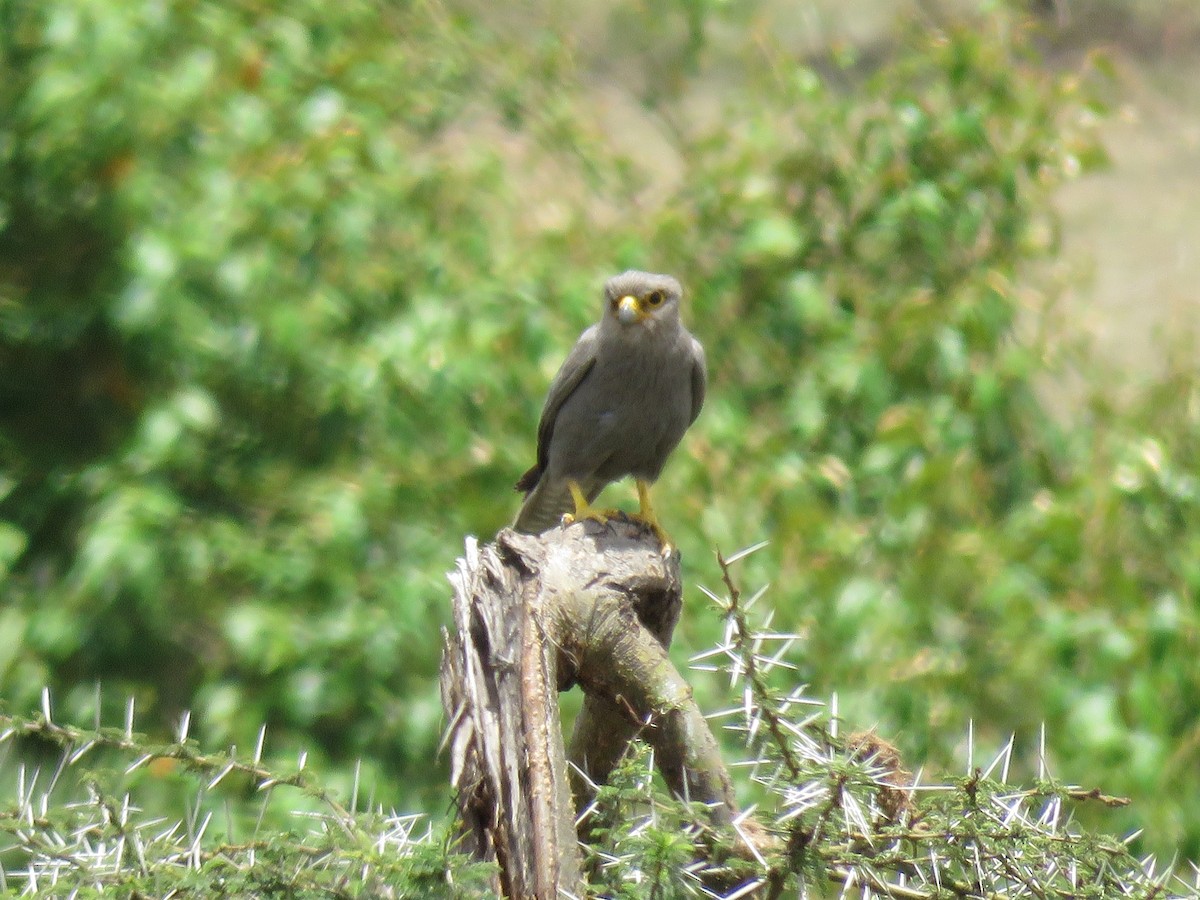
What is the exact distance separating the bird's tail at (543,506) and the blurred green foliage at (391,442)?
5.6 inches

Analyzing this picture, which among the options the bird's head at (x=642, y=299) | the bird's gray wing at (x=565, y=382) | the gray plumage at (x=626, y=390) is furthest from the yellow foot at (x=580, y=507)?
the bird's head at (x=642, y=299)

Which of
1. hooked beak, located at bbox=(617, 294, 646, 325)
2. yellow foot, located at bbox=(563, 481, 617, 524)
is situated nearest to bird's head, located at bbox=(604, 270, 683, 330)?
hooked beak, located at bbox=(617, 294, 646, 325)

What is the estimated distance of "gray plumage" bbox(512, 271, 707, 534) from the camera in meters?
4.34

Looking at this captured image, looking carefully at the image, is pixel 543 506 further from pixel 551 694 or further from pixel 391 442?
pixel 551 694

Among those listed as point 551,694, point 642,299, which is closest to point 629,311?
point 642,299

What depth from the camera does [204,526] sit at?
485 cm

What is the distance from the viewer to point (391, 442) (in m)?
4.95

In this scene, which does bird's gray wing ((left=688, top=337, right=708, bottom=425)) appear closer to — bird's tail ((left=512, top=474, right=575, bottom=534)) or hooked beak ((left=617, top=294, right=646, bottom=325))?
hooked beak ((left=617, top=294, right=646, bottom=325))

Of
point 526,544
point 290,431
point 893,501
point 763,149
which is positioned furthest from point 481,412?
point 526,544

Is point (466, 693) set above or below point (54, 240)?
above

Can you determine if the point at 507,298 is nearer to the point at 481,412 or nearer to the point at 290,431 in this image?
the point at 481,412

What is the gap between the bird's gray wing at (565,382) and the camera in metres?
4.44

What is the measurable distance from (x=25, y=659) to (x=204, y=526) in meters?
0.75

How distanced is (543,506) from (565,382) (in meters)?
0.50
